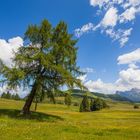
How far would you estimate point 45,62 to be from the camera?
42969 mm

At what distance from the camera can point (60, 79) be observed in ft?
149

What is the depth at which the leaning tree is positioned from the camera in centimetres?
4347

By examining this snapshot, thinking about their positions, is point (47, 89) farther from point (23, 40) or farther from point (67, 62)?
point (23, 40)

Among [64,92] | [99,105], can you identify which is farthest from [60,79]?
[99,105]

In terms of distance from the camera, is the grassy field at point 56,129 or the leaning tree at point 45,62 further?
the leaning tree at point 45,62

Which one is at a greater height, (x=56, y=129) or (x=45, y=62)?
(x=45, y=62)

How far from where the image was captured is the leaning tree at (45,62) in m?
43.5

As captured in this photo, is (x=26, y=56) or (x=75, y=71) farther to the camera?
(x=75, y=71)

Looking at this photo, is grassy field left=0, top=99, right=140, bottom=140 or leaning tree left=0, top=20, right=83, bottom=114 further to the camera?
leaning tree left=0, top=20, right=83, bottom=114

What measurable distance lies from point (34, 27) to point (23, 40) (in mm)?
2779

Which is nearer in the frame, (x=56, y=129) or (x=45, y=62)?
(x=56, y=129)

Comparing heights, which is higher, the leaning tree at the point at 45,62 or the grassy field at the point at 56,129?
the leaning tree at the point at 45,62

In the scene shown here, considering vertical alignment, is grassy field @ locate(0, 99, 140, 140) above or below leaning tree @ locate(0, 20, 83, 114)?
below

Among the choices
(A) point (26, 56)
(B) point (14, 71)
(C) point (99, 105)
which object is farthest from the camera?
(C) point (99, 105)
